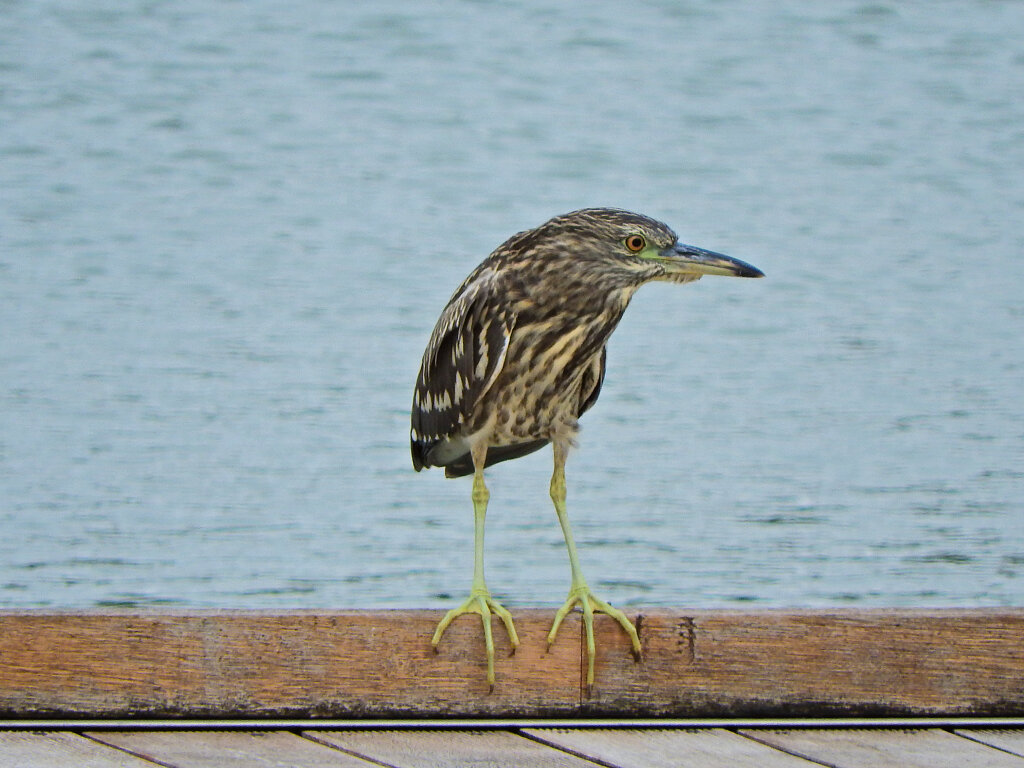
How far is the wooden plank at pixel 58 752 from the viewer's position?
7.72 ft

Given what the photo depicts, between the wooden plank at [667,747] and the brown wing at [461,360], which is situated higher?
the brown wing at [461,360]

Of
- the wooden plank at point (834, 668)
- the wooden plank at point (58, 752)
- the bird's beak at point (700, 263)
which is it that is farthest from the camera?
the bird's beak at point (700, 263)

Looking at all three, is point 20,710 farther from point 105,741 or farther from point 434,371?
point 434,371

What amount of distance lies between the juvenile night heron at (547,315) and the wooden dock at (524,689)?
281 millimetres

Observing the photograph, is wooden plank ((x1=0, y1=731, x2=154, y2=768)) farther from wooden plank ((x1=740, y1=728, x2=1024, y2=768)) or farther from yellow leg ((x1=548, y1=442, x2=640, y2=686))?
wooden plank ((x1=740, y1=728, x2=1024, y2=768))

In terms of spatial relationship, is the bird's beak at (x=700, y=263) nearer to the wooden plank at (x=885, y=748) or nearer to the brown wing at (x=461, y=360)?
the brown wing at (x=461, y=360)

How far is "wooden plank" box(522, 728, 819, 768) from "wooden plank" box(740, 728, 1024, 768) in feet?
0.14

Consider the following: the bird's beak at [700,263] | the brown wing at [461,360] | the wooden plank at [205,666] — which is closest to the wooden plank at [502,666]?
the wooden plank at [205,666]

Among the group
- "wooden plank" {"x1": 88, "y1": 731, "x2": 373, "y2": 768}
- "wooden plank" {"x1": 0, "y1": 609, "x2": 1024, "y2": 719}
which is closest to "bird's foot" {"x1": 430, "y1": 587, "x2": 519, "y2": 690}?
"wooden plank" {"x1": 0, "y1": 609, "x2": 1024, "y2": 719}

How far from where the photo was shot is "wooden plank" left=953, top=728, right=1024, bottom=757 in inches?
97.9

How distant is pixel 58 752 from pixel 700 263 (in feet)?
4.53

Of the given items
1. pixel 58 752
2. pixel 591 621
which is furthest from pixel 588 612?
pixel 58 752

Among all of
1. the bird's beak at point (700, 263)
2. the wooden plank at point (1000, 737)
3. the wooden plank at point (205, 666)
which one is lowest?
the wooden plank at point (1000, 737)

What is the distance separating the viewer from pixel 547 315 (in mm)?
2982
